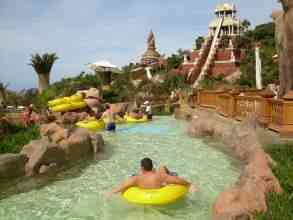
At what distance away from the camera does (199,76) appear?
1778 inches

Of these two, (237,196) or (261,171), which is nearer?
(237,196)

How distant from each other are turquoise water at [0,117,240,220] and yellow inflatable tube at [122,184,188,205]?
0.68 ft

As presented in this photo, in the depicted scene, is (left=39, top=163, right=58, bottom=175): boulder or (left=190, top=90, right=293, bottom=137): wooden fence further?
(left=190, top=90, right=293, bottom=137): wooden fence

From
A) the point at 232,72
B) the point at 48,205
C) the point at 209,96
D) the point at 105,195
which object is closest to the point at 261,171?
the point at 105,195

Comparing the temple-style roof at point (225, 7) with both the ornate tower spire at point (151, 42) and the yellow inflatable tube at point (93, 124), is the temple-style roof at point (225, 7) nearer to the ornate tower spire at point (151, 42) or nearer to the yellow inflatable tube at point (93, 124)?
the ornate tower spire at point (151, 42)

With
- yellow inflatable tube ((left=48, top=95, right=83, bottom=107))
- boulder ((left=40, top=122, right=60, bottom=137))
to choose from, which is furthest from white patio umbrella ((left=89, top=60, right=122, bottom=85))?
boulder ((left=40, top=122, right=60, bottom=137))

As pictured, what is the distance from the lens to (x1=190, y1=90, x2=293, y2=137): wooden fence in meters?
8.16

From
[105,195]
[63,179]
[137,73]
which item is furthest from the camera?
[137,73]

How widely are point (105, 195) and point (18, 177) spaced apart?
226cm

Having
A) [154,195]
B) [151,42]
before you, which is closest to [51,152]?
[154,195]

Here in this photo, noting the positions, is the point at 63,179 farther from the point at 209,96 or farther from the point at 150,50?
the point at 150,50

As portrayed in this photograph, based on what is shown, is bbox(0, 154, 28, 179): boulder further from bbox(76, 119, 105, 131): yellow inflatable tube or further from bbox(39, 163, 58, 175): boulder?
bbox(76, 119, 105, 131): yellow inflatable tube

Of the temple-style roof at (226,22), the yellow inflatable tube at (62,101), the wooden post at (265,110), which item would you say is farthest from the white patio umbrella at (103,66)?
the temple-style roof at (226,22)

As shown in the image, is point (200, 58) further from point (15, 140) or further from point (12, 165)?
point (12, 165)
